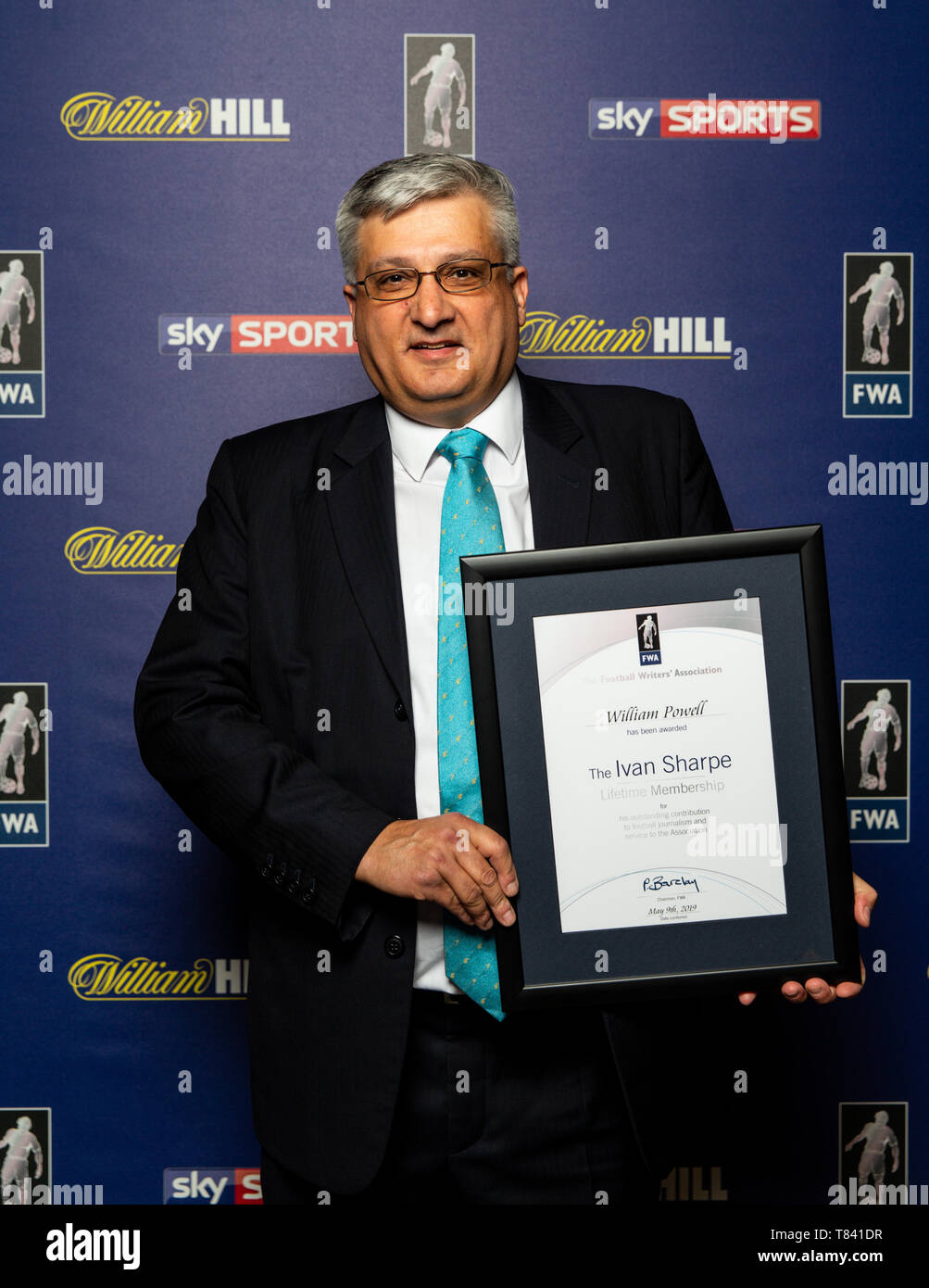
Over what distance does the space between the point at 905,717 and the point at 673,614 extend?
1171mm

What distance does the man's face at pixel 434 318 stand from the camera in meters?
1.54

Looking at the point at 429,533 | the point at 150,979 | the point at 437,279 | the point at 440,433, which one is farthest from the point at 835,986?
the point at 150,979

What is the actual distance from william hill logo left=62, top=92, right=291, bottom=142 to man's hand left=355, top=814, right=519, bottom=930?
1.48m

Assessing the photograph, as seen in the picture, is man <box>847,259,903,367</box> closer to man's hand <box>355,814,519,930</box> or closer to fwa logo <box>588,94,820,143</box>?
fwa logo <box>588,94,820,143</box>

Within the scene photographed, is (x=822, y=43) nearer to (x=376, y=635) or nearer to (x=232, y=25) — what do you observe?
(x=232, y=25)

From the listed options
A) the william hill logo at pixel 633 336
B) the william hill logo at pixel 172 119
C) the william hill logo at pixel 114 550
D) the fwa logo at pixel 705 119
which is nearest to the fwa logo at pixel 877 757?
the william hill logo at pixel 633 336

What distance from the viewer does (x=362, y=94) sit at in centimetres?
219

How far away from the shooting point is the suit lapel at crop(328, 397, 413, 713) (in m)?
1.48

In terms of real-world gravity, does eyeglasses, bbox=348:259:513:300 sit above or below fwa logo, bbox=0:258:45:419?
below

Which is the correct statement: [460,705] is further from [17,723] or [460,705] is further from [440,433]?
[17,723]

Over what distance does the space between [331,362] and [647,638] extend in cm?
117

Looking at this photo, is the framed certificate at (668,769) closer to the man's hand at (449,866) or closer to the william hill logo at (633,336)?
the man's hand at (449,866)

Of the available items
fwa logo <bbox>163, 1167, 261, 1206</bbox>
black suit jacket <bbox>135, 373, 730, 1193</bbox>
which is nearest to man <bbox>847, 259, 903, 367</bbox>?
black suit jacket <bbox>135, 373, 730, 1193</bbox>

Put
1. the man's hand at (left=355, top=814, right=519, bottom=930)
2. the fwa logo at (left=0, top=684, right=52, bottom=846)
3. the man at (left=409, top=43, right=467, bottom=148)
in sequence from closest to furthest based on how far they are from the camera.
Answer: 1. the man's hand at (left=355, top=814, right=519, bottom=930)
2. the man at (left=409, top=43, right=467, bottom=148)
3. the fwa logo at (left=0, top=684, right=52, bottom=846)
